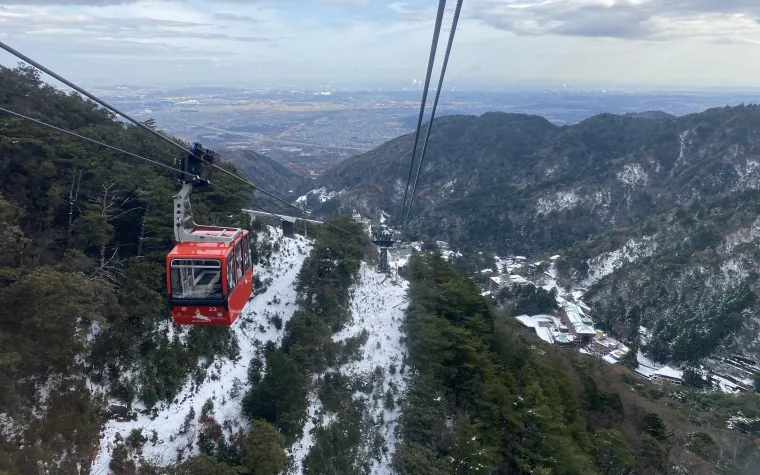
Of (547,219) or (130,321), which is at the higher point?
(130,321)

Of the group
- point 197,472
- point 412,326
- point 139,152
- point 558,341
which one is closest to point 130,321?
point 197,472

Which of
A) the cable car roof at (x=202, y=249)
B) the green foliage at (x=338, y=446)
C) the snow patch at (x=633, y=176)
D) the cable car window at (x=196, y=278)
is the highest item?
the cable car roof at (x=202, y=249)

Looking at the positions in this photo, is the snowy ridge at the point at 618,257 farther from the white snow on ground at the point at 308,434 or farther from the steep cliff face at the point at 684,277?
the white snow on ground at the point at 308,434

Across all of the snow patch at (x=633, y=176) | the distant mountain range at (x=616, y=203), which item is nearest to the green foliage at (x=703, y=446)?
the distant mountain range at (x=616, y=203)

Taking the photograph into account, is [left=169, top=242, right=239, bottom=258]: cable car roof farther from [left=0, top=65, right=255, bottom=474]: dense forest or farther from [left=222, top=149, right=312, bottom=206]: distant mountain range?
[left=222, top=149, right=312, bottom=206]: distant mountain range

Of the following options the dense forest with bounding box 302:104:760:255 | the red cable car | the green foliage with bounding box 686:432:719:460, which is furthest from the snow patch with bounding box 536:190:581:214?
the red cable car

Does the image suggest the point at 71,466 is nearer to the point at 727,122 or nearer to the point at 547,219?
the point at 547,219
